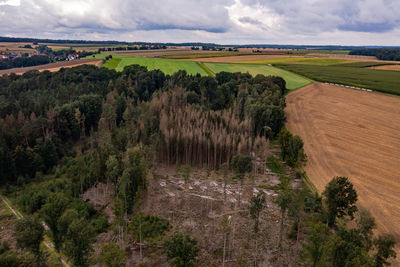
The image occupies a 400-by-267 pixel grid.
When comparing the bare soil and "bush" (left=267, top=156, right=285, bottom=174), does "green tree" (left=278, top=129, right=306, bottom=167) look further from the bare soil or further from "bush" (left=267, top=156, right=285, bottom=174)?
the bare soil

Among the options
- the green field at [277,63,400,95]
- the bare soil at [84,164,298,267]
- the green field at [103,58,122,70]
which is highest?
the green field at [103,58,122,70]

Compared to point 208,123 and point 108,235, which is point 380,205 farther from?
point 108,235

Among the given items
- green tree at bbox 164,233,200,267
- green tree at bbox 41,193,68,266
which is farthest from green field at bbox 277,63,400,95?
green tree at bbox 41,193,68,266

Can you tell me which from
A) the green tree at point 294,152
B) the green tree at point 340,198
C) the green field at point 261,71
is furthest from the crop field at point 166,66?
the green tree at point 340,198

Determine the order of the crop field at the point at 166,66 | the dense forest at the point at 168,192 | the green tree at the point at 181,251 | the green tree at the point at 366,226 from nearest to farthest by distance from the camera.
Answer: the green tree at the point at 181,251, the dense forest at the point at 168,192, the green tree at the point at 366,226, the crop field at the point at 166,66

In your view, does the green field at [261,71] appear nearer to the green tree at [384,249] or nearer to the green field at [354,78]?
the green field at [354,78]

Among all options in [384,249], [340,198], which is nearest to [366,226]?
[384,249]
